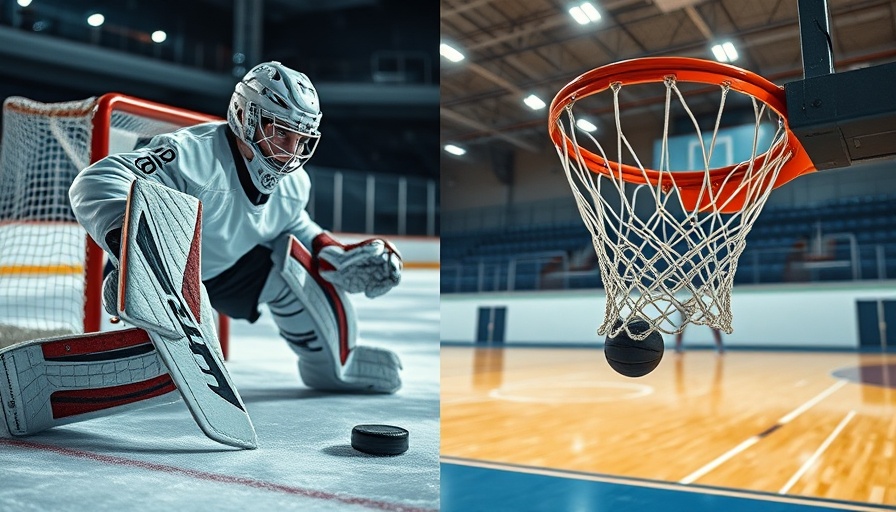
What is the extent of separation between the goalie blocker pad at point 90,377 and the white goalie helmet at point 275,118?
56 centimetres

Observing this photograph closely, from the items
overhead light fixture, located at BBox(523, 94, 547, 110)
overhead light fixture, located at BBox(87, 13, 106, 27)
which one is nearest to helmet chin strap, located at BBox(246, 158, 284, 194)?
overhead light fixture, located at BBox(523, 94, 547, 110)

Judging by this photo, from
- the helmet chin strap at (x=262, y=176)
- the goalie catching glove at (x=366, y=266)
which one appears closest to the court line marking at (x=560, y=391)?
the goalie catching glove at (x=366, y=266)

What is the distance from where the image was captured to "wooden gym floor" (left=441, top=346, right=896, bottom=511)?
1951 millimetres

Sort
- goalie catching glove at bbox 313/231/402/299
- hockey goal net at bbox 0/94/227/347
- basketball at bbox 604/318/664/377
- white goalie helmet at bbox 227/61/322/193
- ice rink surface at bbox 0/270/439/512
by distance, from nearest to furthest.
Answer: ice rink surface at bbox 0/270/439/512 → basketball at bbox 604/318/664/377 → white goalie helmet at bbox 227/61/322/193 → goalie catching glove at bbox 313/231/402/299 → hockey goal net at bbox 0/94/227/347

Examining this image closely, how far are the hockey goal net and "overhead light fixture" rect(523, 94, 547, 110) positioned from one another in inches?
248

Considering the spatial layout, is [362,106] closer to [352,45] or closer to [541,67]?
[352,45]

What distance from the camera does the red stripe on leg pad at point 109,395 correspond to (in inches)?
59.5

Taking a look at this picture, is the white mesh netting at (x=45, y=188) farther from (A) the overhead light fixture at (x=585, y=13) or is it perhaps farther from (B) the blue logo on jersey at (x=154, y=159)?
(A) the overhead light fixture at (x=585, y=13)

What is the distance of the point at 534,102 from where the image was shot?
348 inches

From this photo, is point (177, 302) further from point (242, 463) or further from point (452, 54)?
point (452, 54)

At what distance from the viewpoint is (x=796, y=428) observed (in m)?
2.96

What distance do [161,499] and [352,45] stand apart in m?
12.4

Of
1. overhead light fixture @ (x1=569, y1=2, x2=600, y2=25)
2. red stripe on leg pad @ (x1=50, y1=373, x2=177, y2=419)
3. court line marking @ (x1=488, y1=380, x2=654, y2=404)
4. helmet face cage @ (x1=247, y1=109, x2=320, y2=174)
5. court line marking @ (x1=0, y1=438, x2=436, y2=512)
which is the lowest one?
court line marking @ (x1=488, y1=380, x2=654, y2=404)

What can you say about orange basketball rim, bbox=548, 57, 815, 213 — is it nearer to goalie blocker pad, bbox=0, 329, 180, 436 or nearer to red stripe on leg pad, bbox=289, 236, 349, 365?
red stripe on leg pad, bbox=289, 236, 349, 365
